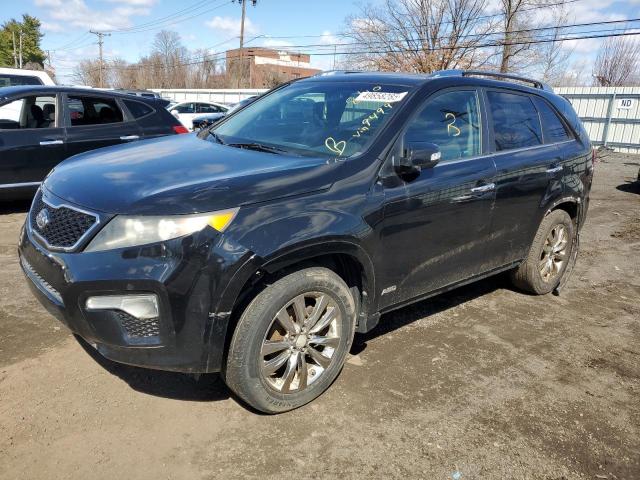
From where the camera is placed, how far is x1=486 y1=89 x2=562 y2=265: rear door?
12.8 ft

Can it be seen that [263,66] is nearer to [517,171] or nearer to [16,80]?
[16,80]

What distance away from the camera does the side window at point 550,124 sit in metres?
4.48

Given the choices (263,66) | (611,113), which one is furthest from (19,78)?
(263,66)

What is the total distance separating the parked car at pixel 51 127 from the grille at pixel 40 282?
3955 millimetres

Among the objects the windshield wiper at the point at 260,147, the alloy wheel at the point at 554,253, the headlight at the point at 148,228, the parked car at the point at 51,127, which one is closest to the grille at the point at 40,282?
the headlight at the point at 148,228

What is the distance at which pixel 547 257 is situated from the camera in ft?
15.6

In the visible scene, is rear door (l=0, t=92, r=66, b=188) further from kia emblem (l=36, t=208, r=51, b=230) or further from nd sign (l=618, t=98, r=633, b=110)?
nd sign (l=618, t=98, r=633, b=110)

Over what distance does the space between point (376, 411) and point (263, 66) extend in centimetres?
7261

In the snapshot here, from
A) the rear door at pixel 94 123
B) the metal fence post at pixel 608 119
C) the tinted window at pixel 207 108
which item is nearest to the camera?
the rear door at pixel 94 123

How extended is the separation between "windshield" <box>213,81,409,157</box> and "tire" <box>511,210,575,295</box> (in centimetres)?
199

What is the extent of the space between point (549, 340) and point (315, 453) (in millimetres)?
2313

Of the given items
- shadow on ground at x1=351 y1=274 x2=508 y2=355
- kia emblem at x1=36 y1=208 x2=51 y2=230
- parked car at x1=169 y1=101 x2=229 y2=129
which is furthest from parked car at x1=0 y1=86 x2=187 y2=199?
parked car at x1=169 y1=101 x2=229 y2=129

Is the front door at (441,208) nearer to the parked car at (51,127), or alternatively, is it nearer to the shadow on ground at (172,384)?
the shadow on ground at (172,384)

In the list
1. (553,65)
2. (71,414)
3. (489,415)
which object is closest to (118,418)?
(71,414)
